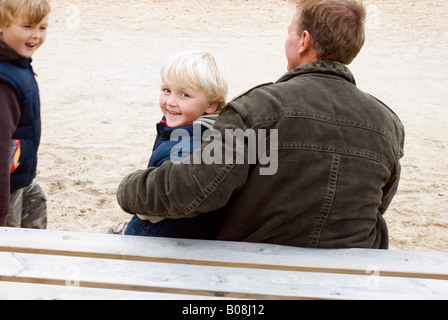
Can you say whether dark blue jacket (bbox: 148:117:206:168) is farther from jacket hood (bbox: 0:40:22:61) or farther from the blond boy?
jacket hood (bbox: 0:40:22:61)

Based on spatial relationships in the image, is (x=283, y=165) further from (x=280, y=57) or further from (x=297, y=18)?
(x=280, y=57)

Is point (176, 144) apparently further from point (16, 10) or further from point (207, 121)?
point (16, 10)

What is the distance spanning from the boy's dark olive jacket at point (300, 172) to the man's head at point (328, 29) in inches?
2.8

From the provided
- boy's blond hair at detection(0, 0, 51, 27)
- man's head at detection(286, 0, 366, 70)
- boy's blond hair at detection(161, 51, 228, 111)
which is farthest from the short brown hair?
boy's blond hair at detection(0, 0, 51, 27)

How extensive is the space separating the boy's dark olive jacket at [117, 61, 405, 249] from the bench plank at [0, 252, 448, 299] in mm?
200

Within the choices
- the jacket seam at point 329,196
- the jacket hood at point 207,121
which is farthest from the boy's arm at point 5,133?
the jacket seam at point 329,196

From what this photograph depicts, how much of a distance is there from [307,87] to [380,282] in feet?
2.37

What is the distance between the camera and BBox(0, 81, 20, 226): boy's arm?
2.40 meters

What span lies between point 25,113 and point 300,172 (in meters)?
1.42

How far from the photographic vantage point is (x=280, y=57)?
366 inches

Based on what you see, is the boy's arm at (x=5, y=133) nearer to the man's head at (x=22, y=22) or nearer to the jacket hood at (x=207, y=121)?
A: the man's head at (x=22, y=22)

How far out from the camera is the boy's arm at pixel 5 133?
2.40m

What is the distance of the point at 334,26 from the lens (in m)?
2.03
